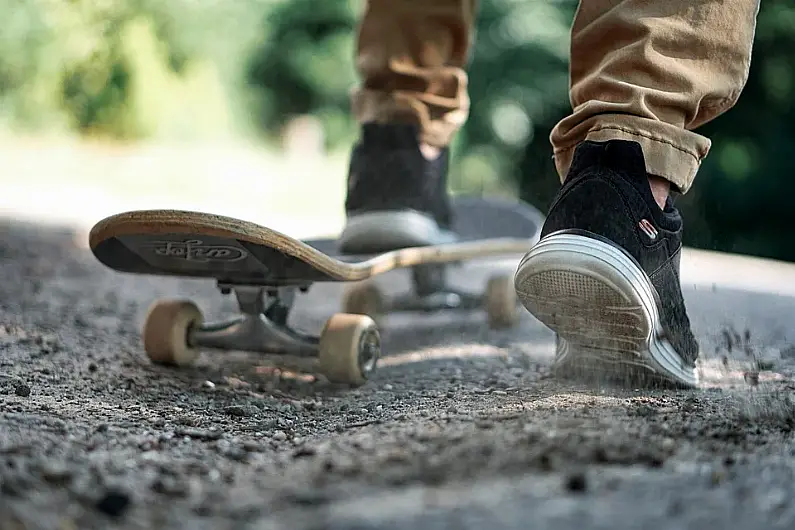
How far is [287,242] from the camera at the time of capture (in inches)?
57.9

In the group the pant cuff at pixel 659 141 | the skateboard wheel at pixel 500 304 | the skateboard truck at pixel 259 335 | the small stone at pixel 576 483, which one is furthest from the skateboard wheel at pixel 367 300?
the small stone at pixel 576 483

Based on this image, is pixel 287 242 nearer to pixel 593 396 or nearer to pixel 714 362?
pixel 593 396

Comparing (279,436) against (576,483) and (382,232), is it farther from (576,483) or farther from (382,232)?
(382,232)

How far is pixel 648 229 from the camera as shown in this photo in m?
1.27

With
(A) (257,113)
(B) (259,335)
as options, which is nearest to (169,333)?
(B) (259,335)

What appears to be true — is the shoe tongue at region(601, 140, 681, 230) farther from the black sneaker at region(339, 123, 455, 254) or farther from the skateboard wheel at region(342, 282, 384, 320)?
the skateboard wheel at region(342, 282, 384, 320)

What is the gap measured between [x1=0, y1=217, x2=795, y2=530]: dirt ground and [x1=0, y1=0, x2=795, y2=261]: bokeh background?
9.76 ft

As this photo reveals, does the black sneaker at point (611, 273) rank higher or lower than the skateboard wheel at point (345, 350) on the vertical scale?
higher

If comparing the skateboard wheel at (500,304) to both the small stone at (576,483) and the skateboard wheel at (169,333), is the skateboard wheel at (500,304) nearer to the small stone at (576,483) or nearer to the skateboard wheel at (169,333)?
the skateboard wheel at (169,333)

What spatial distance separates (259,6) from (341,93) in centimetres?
125

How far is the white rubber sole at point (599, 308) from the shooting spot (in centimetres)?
121

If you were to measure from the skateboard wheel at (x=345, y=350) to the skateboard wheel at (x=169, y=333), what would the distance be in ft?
0.91

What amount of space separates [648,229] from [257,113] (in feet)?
26.3

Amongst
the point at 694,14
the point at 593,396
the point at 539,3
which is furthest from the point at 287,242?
the point at 539,3
